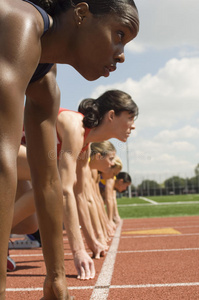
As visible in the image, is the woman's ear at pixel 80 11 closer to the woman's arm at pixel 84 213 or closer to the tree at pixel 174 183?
the woman's arm at pixel 84 213

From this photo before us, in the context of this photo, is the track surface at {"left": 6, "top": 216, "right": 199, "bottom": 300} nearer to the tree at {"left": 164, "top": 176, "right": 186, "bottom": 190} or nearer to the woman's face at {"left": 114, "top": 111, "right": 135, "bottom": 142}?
the woman's face at {"left": 114, "top": 111, "right": 135, "bottom": 142}

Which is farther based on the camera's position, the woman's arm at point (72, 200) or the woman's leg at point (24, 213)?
the woman's leg at point (24, 213)

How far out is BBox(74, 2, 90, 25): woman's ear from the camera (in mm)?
1700

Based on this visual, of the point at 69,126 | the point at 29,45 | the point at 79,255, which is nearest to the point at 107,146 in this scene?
the point at 69,126

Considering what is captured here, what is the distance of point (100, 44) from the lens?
173 centimetres

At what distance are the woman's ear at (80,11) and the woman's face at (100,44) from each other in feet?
0.05

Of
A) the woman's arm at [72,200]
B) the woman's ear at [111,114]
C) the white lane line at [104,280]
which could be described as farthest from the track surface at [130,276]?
the woman's ear at [111,114]

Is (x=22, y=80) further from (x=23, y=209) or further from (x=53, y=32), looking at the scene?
(x=23, y=209)

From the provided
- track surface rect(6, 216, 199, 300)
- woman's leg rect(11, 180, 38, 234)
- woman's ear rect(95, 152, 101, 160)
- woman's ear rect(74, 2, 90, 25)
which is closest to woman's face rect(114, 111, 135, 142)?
woman's leg rect(11, 180, 38, 234)

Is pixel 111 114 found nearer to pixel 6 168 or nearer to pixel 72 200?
pixel 72 200

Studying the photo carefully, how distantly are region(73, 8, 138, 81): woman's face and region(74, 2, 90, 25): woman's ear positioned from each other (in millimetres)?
14

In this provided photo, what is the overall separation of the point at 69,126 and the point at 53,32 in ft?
7.01

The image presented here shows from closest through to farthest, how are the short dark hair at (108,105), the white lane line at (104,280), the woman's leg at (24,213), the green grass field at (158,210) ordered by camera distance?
1. the white lane line at (104,280)
2. the woman's leg at (24,213)
3. the short dark hair at (108,105)
4. the green grass field at (158,210)

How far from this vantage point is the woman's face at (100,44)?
5.60ft
